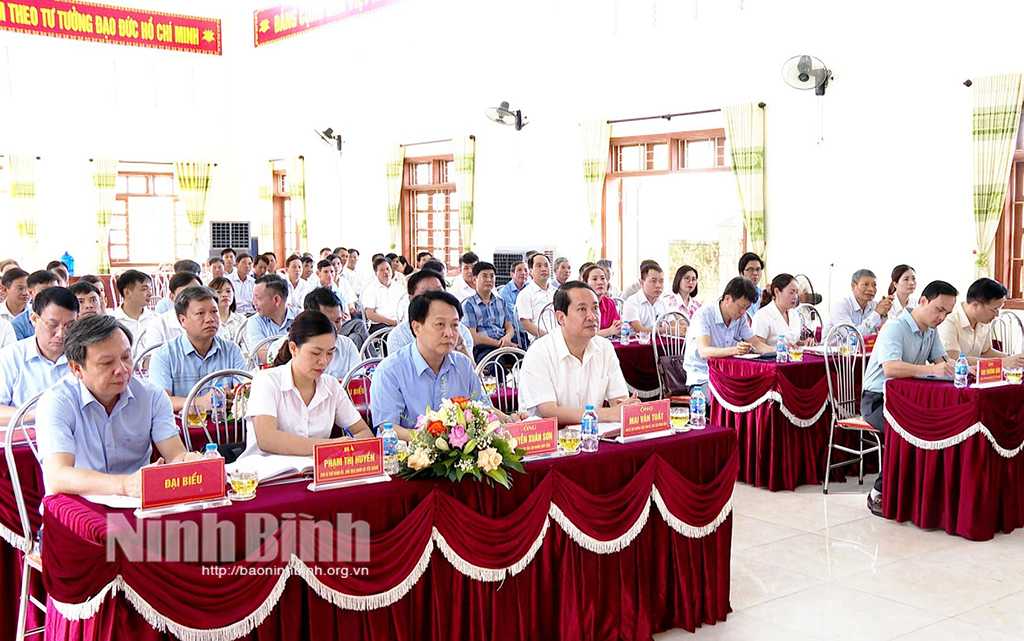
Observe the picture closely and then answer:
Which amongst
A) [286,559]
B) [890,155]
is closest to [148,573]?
[286,559]

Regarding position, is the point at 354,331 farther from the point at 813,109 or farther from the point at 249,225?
the point at 249,225

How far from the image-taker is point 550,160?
10.9m

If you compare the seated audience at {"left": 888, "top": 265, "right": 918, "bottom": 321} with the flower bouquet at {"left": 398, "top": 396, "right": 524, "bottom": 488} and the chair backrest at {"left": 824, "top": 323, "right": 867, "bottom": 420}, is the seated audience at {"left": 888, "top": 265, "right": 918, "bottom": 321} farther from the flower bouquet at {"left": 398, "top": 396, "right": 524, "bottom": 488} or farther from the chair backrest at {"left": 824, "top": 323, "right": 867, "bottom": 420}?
the flower bouquet at {"left": 398, "top": 396, "right": 524, "bottom": 488}

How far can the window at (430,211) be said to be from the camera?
12586 mm

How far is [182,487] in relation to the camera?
7.66 feet

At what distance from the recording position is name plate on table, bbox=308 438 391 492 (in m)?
2.53

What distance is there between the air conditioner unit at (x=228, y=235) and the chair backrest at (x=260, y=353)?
9817 mm

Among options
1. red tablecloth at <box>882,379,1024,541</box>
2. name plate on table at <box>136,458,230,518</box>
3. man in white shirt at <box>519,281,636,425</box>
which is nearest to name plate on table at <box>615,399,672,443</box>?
man in white shirt at <box>519,281,636,425</box>

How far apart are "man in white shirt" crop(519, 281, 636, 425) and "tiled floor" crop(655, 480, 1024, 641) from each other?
2.77 feet

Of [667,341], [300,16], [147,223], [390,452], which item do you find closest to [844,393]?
[667,341]

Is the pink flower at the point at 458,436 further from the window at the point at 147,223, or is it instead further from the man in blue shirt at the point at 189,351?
the window at the point at 147,223

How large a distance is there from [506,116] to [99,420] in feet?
28.9

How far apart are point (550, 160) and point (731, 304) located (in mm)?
5934

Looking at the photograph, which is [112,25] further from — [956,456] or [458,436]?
[458,436]
